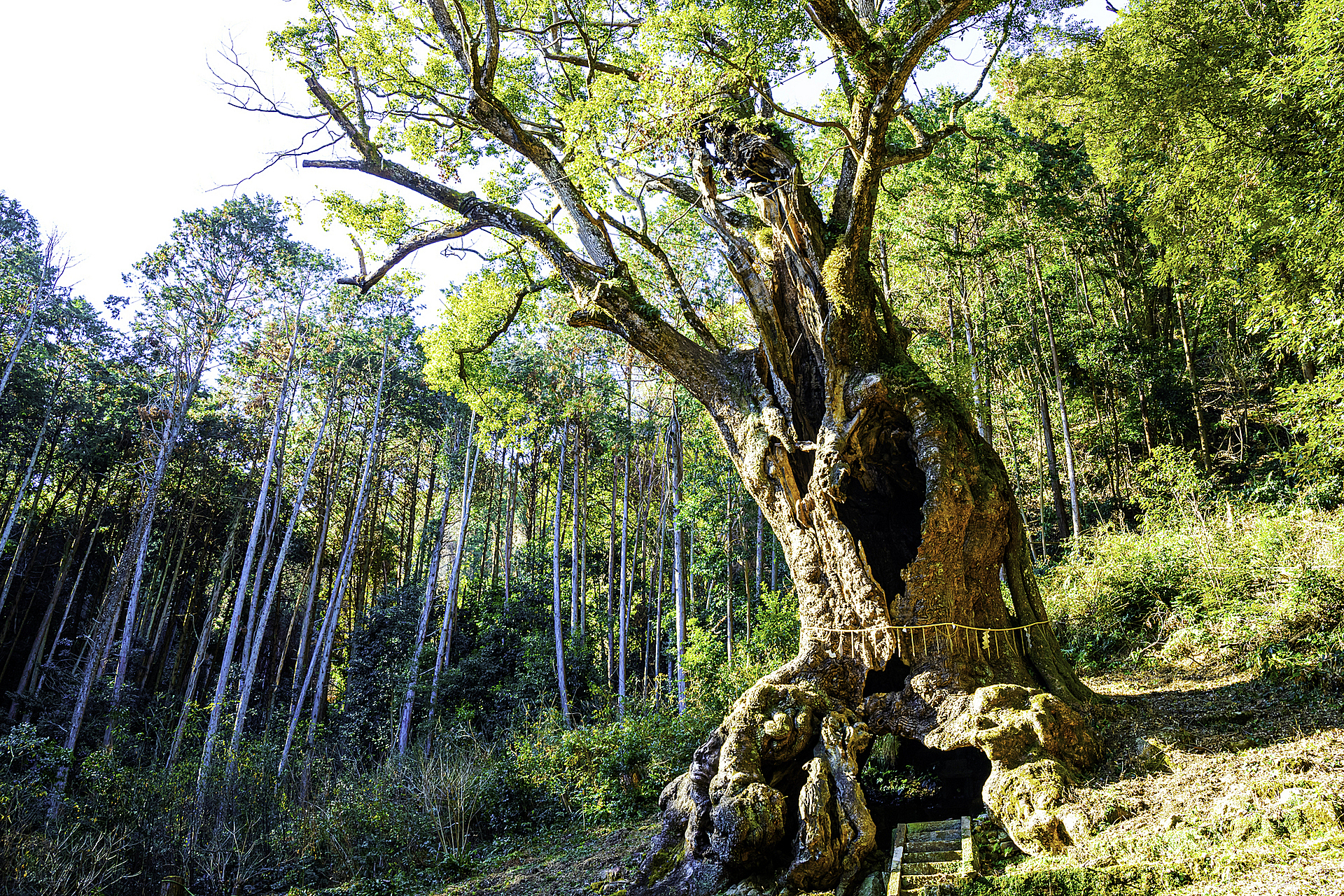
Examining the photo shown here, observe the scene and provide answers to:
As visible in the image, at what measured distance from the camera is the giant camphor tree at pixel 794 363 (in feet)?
17.2

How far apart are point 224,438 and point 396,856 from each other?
1372 cm

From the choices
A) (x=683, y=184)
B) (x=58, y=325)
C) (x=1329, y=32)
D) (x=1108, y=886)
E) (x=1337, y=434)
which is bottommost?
(x=1108, y=886)

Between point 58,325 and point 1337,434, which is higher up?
point 58,325

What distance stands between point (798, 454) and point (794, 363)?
45.1 inches

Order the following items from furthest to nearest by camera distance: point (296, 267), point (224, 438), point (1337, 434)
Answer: point (224, 438), point (296, 267), point (1337, 434)

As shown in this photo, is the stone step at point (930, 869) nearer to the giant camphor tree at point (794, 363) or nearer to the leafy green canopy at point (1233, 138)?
the giant camphor tree at point (794, 363)

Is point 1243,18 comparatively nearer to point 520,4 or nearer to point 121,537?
point 520,4

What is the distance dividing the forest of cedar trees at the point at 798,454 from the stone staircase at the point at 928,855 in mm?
55

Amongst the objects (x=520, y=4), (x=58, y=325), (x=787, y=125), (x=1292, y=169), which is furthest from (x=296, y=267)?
(x=1292, y=169)

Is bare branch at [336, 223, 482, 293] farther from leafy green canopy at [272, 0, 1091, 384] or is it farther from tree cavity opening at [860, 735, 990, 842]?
tree cavity opening at [860, 735, 990, 842]

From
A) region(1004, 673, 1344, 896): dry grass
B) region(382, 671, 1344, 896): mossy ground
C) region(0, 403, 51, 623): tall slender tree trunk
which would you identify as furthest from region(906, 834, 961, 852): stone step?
region(0, 403, 51, 623): tall slender tree trunk

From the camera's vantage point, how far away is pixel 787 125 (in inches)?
356

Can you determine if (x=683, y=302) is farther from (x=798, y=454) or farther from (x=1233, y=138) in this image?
(x=1233, y=138)

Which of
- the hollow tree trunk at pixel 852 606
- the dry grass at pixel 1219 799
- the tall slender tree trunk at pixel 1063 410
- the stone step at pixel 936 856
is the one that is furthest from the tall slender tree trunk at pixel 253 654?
the tall slender tree trunk at pixel 1063 410
